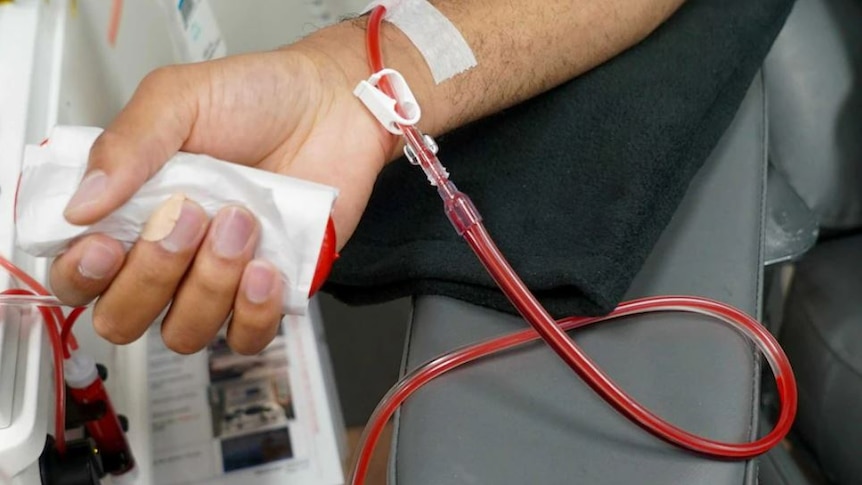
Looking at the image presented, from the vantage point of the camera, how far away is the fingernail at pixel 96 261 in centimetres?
49

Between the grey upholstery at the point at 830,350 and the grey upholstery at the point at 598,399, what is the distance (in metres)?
0.34

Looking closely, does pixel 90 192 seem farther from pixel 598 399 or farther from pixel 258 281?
pixel 598 399

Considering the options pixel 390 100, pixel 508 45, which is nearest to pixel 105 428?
Result: pixel 390 100

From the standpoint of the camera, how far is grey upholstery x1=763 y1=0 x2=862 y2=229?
3.27ft

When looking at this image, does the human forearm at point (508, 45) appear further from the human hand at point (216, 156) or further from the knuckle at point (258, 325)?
the knuckle at point (258, 325)

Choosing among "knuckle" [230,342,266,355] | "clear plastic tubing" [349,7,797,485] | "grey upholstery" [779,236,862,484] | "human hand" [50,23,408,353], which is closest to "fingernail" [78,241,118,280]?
"human hand" [50,23,408,353]

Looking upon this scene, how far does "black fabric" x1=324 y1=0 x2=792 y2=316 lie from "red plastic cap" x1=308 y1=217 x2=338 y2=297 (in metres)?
0.14

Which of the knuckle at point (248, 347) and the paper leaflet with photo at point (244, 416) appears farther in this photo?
the paper leaflet with photo at point (244, 416)

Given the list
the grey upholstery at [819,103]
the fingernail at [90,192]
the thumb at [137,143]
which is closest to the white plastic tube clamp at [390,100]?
the thumb at [137,143]

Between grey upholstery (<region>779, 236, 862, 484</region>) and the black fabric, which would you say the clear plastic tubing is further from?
grey upholstery (<region>779, 236, 862, 484</region>)

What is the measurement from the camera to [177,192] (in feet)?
1.64

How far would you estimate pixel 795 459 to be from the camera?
1.07 metres

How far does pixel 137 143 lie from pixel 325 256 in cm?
13

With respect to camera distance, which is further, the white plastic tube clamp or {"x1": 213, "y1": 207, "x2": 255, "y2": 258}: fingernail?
the white plastic tube clamp
